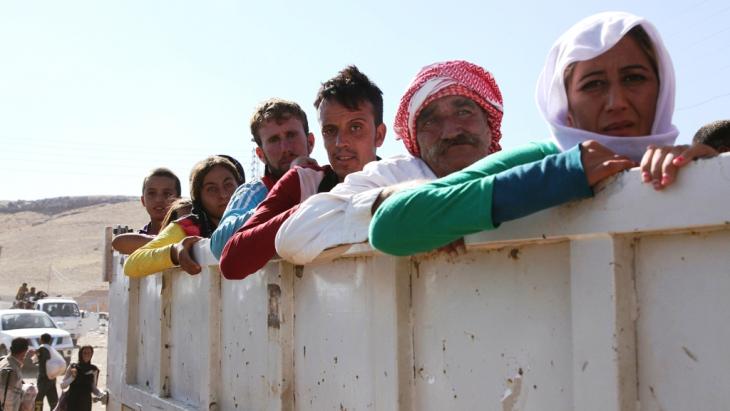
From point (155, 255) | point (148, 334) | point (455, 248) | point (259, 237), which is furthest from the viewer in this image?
point (148, 334)

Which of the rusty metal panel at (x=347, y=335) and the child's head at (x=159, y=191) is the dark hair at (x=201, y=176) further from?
the rusty metal panel at (x=347, y=335)

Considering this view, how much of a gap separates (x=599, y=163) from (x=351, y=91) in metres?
1.83

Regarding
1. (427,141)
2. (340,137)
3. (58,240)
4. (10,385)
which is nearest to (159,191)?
(340,137)

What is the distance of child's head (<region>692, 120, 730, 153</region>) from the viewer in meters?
3.09

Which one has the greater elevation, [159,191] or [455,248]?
[159,191]

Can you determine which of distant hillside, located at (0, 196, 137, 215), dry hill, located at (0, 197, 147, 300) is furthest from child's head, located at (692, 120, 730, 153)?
distant hillside, located at (0, 196, 137, 215)

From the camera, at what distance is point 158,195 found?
19.9 ft

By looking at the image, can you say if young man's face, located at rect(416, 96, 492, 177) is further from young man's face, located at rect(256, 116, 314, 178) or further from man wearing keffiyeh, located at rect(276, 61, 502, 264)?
young man's face, located at rect(256, 116, 314, 178)

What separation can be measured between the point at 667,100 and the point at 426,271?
68cm

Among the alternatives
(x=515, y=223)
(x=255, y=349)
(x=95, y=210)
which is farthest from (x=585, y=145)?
(x=95, y=210)

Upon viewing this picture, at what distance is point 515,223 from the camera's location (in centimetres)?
150

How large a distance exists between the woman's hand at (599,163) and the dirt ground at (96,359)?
43.4 feet

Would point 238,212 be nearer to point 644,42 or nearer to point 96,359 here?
point 644,42

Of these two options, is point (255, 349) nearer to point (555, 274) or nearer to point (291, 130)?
point (291, 130)
